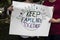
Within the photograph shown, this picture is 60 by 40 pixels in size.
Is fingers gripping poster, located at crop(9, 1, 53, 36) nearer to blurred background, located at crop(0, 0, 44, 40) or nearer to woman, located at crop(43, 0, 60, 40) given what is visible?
woman, located at crop(43, 0, 60, 40)

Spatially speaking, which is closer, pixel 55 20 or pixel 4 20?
pixel 55 20

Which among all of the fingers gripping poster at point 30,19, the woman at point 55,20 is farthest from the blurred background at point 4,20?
the woman at point 55,20

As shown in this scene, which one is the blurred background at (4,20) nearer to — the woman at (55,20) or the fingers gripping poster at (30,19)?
the fingers gripping poster at (30,19)

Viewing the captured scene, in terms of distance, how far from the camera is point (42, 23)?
4.06m

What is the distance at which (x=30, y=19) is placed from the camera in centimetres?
404

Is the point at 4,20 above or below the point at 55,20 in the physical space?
below

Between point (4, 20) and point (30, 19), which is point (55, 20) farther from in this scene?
point (4, 20)

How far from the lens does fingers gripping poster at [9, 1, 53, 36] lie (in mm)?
4023

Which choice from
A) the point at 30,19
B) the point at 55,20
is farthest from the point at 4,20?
the point at 55,20

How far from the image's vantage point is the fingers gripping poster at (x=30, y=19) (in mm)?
4023

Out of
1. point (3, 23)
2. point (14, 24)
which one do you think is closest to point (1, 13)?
point (3, 23)

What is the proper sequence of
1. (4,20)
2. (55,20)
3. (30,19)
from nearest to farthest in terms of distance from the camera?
(55,20)
(30,19)
(4,20)

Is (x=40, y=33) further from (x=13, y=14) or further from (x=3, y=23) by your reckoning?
(x=3, y=23)

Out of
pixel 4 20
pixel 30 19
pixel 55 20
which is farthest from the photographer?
pixel 4 20
